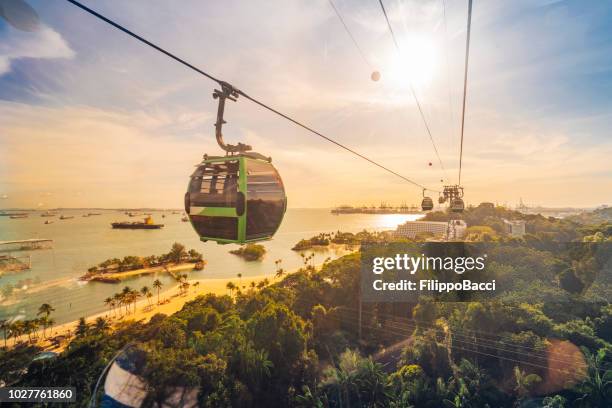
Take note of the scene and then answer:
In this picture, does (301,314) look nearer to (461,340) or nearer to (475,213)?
(461,340)

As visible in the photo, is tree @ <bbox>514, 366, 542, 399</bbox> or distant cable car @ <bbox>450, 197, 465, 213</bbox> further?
distant cable car @ <bbox>450, 197, 465, 213</bbox>

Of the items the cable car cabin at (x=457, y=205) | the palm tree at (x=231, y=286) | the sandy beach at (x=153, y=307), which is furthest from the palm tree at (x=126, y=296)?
the cable car cabin at (x=457, y=205)

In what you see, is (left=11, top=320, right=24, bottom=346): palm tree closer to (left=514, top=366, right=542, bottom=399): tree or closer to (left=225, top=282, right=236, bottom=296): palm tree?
(left=225, top=282, right=236, bottom=296): palm tree

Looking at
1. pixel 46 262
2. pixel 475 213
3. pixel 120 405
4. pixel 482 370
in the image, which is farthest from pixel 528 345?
pixel 475 213

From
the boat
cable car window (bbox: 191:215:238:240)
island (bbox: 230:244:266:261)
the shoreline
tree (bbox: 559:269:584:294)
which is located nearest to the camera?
cable car window (bbox: 191:215:238:240)

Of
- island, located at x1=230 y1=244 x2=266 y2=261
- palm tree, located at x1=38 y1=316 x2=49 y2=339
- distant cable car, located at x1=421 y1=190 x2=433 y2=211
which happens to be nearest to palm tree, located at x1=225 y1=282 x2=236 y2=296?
palm tree, located at x1=38 y1=316 x2=49 y2=339

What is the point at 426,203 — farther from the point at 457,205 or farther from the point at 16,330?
the point at 16,330

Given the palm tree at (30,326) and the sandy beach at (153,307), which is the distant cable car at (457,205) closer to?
the sandy beach at (153,307)
